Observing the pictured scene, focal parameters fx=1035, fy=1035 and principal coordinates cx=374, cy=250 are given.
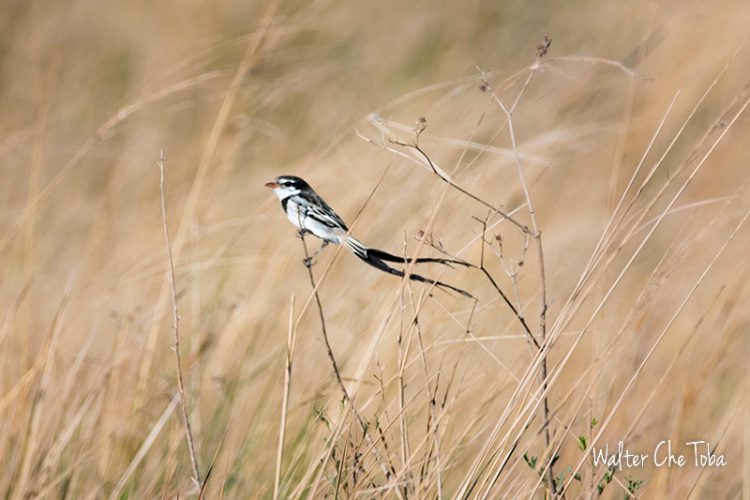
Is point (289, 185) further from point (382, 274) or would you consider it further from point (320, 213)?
point (382, 274)

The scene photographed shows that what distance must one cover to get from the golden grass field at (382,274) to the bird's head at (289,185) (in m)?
0.19

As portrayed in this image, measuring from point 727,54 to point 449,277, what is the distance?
11.3 ft

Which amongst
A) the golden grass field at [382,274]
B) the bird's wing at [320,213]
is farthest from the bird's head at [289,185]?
the golden grass field at [382,274]

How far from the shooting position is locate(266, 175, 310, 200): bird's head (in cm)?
372

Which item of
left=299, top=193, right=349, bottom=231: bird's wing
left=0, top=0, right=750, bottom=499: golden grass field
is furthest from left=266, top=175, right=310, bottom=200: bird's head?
left=0, top=0, right=750, bottom=499: golden grass field

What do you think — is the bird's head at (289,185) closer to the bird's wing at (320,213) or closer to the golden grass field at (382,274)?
the bird's wing at (320,213)

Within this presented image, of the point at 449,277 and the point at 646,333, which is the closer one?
the point at 449,277

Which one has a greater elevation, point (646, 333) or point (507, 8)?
point (507, 8)

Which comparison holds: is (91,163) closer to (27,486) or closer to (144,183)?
(144,183)

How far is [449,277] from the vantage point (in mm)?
3414

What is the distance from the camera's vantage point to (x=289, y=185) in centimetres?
380

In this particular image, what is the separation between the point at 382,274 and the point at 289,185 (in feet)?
1.59

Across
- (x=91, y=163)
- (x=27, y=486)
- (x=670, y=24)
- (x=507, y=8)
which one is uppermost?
(x=507, y=8)

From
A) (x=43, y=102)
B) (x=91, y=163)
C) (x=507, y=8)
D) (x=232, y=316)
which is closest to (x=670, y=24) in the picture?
(x=232, y=316)
